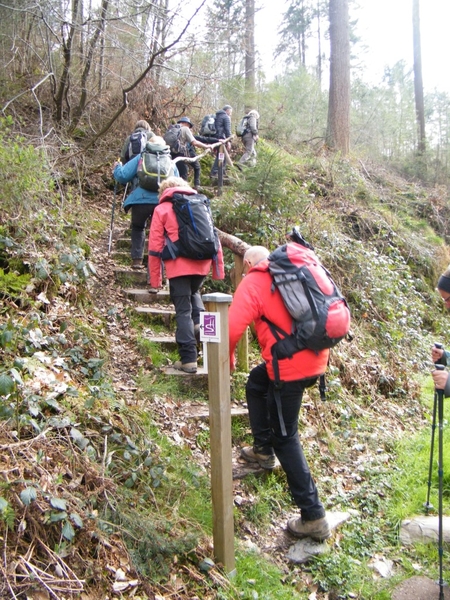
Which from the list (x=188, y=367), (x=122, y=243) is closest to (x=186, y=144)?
(x=122, y=243)

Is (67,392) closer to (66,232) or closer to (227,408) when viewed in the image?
(227,408)

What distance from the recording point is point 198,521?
338 cm

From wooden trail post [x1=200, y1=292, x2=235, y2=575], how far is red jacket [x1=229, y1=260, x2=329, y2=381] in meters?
0.31

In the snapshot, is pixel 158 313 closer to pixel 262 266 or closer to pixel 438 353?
pixel 262 266

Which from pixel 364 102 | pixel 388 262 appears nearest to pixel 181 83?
pixel 388 262

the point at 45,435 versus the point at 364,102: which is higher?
the point at 364,102

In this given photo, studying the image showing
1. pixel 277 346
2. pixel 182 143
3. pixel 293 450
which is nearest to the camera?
pixel 277 346

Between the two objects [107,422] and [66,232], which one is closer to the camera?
[107,422]

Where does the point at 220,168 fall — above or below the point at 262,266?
above

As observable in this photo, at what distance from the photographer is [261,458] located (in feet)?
14.0

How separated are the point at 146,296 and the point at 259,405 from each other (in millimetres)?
2788

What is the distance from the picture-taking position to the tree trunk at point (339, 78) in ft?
46.8

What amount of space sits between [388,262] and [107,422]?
7231 mm

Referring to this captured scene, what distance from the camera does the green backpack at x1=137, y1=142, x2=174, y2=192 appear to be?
6.45 metres
